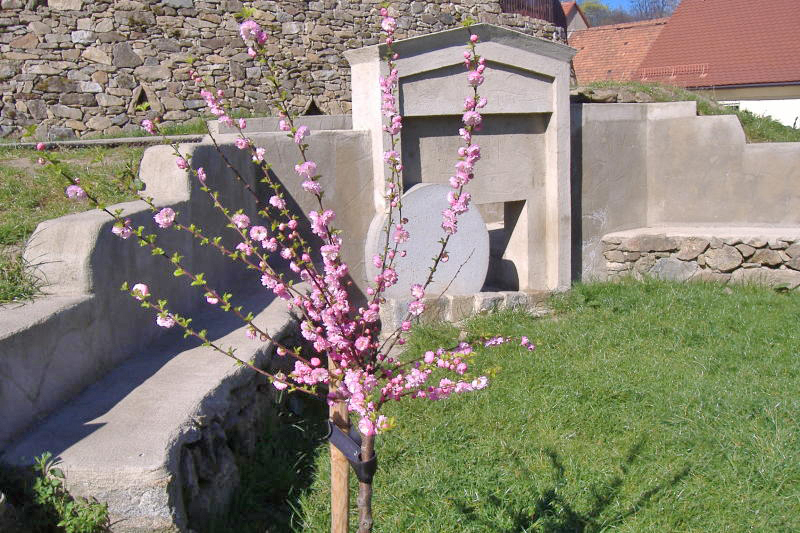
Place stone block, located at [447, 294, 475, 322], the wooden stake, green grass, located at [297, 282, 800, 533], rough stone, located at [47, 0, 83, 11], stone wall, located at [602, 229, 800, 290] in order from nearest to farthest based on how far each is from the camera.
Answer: the wooden stake → green grass, located at [297, 282, 800, 533] → stone block, located at [447, 294, 475, 322] → stone wall, located at [602, 229, 800, 290] → rough stone, located at [47, 0, 83, 11]

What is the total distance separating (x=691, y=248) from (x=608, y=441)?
4.29 metres

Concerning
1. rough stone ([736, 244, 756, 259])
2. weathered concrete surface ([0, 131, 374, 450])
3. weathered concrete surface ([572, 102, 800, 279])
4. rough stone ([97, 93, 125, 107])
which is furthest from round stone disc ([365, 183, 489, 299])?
rough stone ([97, 93, 125, 107])

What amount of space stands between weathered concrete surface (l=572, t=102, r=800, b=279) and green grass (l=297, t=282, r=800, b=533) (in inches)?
92.6

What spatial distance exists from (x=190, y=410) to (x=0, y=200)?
2794 mm

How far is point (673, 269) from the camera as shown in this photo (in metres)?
7.79

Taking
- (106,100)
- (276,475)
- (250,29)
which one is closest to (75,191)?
(250,29)

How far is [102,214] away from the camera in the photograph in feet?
11.2

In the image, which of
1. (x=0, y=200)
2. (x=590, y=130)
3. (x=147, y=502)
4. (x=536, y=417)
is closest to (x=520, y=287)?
(x=590, y=130)

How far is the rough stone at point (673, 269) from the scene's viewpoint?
7727 mm

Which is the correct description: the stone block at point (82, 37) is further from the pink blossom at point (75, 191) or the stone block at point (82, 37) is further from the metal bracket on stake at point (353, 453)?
the metal bracket on stake at point (353, 453)

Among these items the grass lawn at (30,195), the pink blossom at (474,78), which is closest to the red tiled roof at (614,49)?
the grass lawn at (30,195)

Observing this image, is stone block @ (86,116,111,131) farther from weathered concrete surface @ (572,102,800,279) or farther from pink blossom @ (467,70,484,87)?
pink blossom @ (467,70,484,87)

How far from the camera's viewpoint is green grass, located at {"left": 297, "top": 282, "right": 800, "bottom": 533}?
3256mm

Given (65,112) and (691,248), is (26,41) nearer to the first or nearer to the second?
(65,112)
